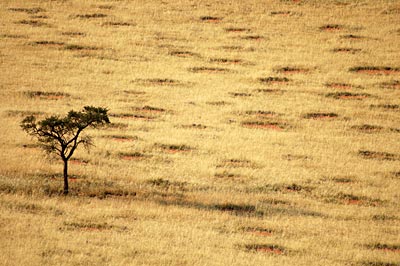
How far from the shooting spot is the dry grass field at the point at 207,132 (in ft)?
70.8

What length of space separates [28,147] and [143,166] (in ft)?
16.3

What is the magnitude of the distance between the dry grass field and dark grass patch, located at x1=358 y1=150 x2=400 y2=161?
0.08 meters

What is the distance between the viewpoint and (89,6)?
51.2 meters

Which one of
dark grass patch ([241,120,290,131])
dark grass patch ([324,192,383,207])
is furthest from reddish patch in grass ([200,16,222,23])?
dark grass patch ([324,192,383,207])

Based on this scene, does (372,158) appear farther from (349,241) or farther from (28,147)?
(28,147)

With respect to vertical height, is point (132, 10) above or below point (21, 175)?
above

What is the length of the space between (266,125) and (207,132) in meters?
2.89

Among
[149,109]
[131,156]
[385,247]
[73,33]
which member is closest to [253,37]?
[73,33]

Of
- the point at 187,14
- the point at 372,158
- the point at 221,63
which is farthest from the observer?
the point at 187,14

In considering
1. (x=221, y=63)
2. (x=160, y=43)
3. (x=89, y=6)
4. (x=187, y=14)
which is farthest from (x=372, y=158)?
(x=89, y=6)

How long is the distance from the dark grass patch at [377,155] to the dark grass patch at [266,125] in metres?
4.06

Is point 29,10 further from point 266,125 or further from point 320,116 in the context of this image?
point 320,116

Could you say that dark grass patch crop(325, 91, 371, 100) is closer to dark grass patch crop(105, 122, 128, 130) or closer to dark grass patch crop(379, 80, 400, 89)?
dark grass patch crop(379, 80, 400, 89)

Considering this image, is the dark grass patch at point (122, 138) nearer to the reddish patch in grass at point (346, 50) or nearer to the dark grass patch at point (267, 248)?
the dark grass patch at point (267, 248)
